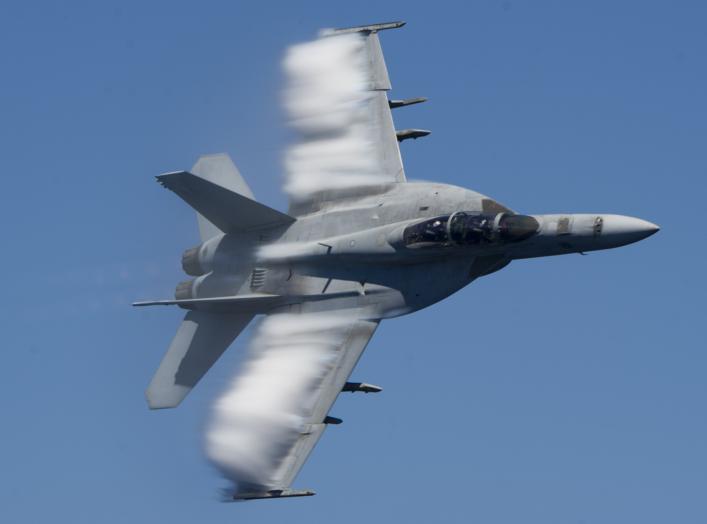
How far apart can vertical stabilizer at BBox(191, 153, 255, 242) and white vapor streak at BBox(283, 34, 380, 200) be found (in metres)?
1.07

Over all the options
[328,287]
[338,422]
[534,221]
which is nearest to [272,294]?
[328,287]

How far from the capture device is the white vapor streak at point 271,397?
103 feet

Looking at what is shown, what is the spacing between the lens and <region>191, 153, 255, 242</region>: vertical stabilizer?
117ft

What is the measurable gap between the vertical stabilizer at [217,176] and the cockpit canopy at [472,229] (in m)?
5.03

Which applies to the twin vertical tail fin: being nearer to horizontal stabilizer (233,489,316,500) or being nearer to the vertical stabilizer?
the vertical stabilizer

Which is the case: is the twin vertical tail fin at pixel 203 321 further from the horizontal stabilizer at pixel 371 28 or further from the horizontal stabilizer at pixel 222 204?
the horizontal stabilizer at pixel 371 28

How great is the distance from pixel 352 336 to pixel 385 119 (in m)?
5.13

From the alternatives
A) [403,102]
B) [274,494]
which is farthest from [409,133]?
[274,494]

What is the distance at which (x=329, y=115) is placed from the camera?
35.9 m

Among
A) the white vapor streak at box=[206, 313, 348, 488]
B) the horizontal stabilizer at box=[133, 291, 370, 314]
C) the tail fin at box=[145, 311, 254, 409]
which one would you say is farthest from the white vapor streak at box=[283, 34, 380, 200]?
the white vapor streak at box=[206, 313, 348, 488]

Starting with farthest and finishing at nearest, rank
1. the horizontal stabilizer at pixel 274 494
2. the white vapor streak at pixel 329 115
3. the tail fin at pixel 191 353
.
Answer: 1. the white vapor streak at pixel 329 115
2. the tail fin at pixel 191 353
3. the horizontal stabilizer at pixel 274 494

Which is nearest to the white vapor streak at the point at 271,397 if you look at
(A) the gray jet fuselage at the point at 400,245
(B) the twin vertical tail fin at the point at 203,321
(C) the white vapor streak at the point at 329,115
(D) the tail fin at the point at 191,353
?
(A) the gray jet fuselage at the point at 400,245

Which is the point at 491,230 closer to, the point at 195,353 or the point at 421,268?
the point at 421,268

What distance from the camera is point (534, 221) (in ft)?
101
